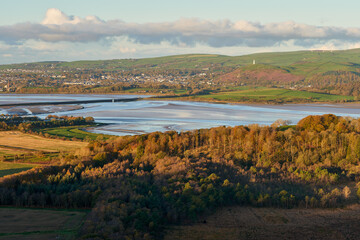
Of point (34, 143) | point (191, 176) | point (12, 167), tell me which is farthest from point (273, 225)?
point (34, 143)

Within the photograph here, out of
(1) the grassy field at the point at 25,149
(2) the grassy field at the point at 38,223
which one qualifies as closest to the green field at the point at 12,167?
(1) the grassy field at the point at 25,149

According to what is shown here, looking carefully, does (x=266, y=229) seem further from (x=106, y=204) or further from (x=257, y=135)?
(x=257, y=135)

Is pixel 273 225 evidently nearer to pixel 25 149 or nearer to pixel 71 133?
pixel 25 149

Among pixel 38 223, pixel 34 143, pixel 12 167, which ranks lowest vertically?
pixel 12 167

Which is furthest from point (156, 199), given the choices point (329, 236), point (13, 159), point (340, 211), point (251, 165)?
point (13, 159)

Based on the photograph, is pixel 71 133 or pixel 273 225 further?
pixel 71 133

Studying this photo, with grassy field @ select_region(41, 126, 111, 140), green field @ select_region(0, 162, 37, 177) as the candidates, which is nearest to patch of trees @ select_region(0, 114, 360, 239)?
green field @ select_region(0, 162, 37, 177)

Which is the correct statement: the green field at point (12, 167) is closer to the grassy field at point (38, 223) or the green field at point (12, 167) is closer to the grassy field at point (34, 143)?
the grassy field at point (34, 143)

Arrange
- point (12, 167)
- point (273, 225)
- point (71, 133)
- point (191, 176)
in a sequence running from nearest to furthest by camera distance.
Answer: point (273, 225) → point (191, 176) → point (12, 167) → point (71, 133)
